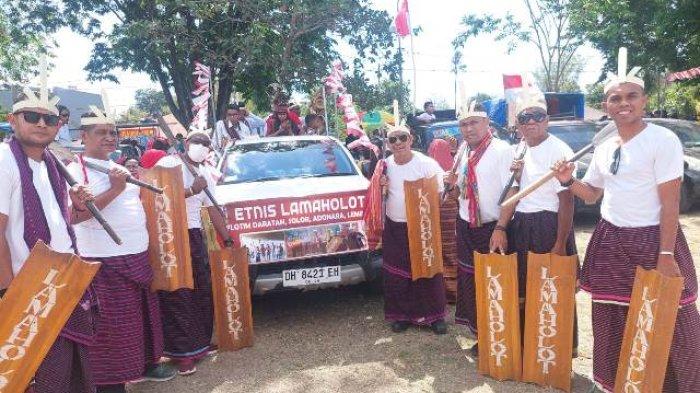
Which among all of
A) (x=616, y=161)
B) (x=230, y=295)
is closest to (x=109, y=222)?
(x=230, y=295)

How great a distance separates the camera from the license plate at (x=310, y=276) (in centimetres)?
436

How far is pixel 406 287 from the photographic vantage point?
4.40 m

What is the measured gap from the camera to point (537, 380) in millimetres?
3322

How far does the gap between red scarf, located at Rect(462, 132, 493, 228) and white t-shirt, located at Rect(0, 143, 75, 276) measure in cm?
249

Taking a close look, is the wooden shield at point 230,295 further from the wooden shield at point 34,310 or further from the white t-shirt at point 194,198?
the wooden shield at point 34,310

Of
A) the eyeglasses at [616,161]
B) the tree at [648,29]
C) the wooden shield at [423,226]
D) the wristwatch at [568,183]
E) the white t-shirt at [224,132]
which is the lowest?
the wooden shield at [423,226]

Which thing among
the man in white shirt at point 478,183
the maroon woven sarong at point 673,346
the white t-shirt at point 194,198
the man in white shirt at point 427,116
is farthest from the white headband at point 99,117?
the man in white shirt at point 427,116

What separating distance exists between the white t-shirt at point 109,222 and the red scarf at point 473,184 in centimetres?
218

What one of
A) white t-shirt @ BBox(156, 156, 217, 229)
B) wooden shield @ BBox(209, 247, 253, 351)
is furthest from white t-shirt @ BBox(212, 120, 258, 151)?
wooden shield @ BBox(209, 247, 253, 351)

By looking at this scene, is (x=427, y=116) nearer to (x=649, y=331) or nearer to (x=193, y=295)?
(x=193, y=295)

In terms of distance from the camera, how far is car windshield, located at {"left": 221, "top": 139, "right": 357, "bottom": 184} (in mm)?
5301

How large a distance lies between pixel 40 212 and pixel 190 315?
1.64m

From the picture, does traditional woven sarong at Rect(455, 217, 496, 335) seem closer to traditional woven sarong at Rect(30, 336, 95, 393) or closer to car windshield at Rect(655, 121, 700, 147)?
traditional woven sarong at Rect(30, 336, 95, 393)

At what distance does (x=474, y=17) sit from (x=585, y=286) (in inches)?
659
